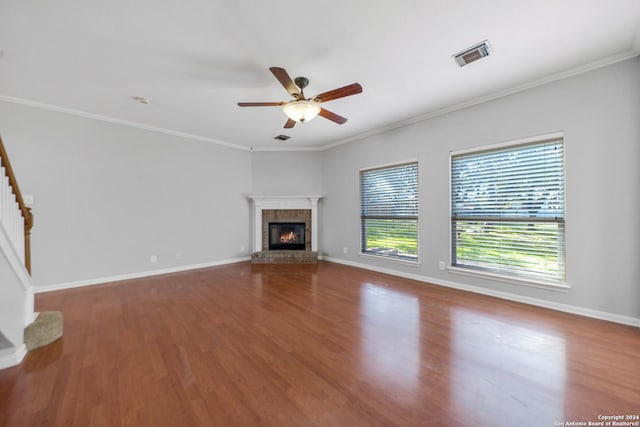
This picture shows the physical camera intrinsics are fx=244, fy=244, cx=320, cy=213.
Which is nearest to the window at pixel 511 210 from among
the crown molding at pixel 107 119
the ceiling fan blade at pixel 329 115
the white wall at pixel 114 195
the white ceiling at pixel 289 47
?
the white ceiling at pixel 289 47

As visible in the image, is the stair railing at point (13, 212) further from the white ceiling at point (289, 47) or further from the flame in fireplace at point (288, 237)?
the flame in fireplace at point (288, 237)

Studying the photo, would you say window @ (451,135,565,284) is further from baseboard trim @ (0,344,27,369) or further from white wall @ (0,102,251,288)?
baseboard trim @ (0,344,27,369)

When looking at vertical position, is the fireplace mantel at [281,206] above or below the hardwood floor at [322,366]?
above

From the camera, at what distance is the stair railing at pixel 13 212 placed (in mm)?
1930

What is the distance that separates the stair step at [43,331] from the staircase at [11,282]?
0.04 meters

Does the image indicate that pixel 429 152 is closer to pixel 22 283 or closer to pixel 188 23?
pixel 188 23

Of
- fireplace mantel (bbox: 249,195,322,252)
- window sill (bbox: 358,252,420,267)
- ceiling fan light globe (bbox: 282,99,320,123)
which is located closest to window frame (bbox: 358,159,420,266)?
window sill (bbox: 358,252,420,267)

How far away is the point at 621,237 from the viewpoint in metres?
2.47

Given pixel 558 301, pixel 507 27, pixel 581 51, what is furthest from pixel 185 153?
pixel 558 301

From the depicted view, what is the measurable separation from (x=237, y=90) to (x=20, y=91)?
277 centimetres

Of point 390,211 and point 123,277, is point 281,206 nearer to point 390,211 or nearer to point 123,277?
point 390,211

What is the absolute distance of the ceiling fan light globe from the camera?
8.29 feet

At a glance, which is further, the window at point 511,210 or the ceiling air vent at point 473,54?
the window at point 511,210

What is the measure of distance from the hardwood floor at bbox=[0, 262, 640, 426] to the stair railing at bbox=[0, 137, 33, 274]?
3.07 feet
